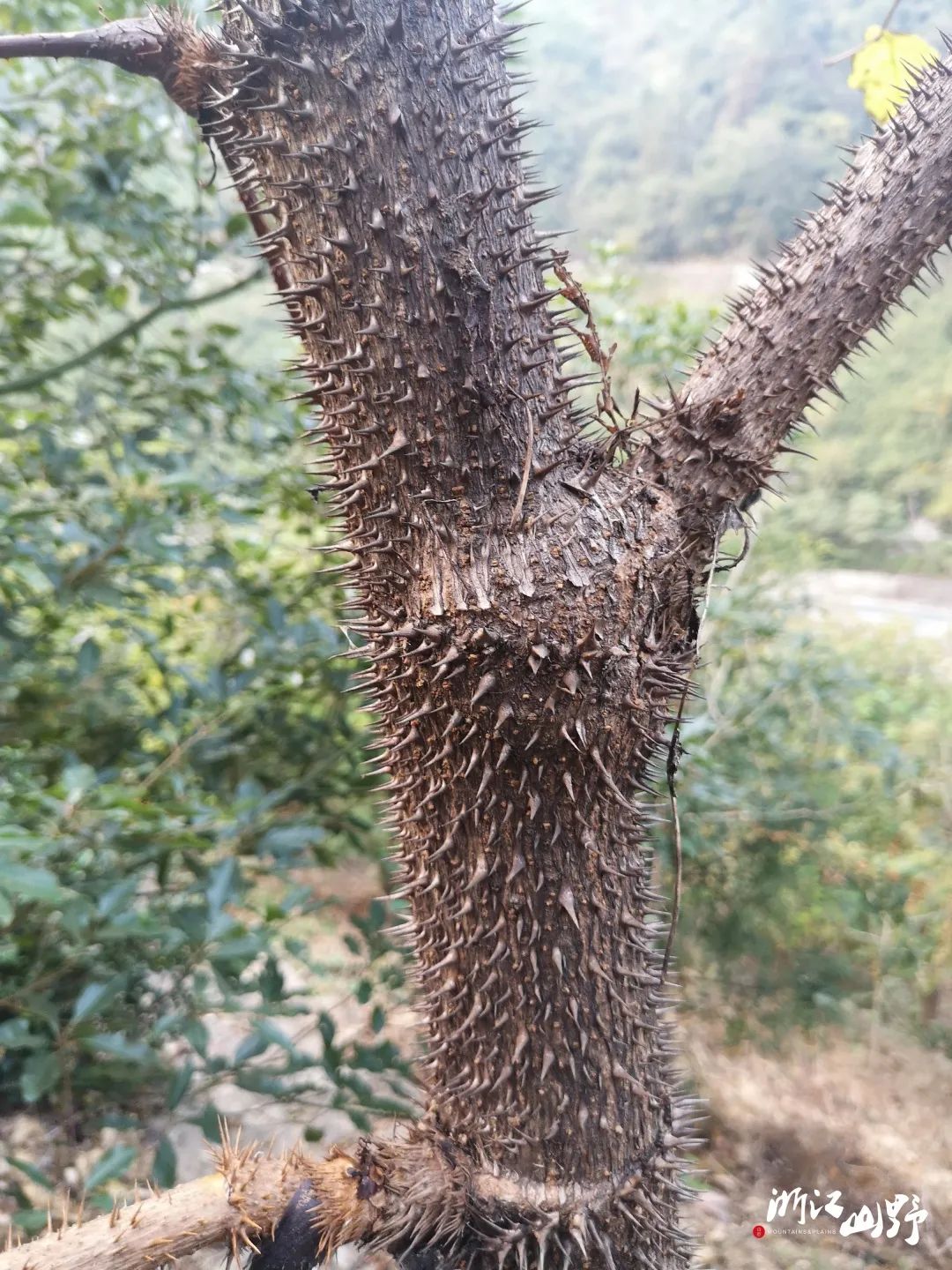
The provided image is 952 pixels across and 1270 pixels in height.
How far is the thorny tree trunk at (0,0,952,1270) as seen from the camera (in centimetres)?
61

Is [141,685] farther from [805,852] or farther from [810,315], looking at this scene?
[805,852]

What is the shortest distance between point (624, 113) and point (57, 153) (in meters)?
4.26

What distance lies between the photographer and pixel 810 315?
0.68 metres

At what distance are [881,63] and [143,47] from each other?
94cm

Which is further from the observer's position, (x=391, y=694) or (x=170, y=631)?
(x=170, y=631)

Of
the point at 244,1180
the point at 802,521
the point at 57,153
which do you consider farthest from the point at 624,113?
the point at 244,1180

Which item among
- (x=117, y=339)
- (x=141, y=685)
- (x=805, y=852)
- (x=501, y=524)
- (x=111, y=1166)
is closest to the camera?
(x=501, y=524)

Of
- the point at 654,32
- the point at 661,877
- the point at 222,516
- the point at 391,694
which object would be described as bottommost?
the point at 661,877

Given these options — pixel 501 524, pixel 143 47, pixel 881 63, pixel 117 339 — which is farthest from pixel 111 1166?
pixel 881 63

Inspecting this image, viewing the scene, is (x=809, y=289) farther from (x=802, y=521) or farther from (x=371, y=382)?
(x=802, y=521)

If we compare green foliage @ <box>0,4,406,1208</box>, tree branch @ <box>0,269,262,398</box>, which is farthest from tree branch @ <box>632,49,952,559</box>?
tree branch @ <box>0,269,262,398</box>

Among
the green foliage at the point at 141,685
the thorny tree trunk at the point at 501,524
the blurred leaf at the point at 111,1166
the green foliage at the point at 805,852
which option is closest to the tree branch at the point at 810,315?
the thorny tree trunk at the point at 501,524

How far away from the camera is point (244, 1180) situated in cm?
75

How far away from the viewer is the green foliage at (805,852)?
2.30 metres
